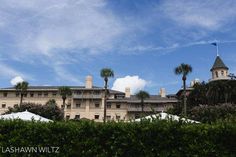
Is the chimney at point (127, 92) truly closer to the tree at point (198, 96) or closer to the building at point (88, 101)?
the building at point (88, 101)

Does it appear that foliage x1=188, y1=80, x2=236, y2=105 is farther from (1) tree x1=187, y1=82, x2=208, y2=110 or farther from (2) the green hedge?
(2) the green hedge

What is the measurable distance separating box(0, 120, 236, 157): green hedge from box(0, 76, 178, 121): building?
74666 mm

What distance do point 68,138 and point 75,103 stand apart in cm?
7749

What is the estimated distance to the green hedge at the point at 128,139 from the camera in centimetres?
1162

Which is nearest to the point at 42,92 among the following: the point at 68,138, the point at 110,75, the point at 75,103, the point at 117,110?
the point at 75,103

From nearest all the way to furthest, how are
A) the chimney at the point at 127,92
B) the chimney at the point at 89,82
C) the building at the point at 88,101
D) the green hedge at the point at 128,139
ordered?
the green hedge at the point at 128,139
the building at the point at 88,101
the chimney at the point at 89,82
the chimney at the point at 127,92

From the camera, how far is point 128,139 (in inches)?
473

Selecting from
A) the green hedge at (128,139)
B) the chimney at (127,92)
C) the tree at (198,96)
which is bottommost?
the green hedge at (128,139)

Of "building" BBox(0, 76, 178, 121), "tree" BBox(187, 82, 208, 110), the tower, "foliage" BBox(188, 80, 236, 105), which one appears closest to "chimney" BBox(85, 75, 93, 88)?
"building" BBox(0, 76, 178, 121)

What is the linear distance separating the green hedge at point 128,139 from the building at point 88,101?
74.7 meters

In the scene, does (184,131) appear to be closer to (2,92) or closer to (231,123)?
(231,123)

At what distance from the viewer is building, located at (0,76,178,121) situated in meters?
88.5

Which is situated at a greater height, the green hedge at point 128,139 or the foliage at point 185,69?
the foliage at point 185,69

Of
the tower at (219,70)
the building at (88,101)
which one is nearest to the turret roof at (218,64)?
the tower at (219,70)
